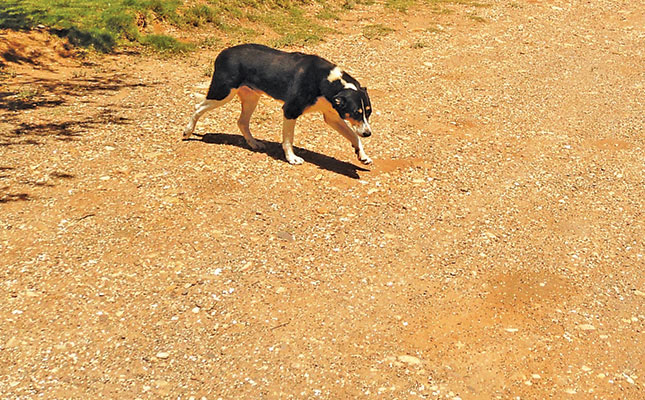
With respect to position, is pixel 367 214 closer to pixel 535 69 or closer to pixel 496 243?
pixel 496 243

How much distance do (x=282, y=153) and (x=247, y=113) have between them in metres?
0.81

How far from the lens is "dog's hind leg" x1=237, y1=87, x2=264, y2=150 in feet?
30.3

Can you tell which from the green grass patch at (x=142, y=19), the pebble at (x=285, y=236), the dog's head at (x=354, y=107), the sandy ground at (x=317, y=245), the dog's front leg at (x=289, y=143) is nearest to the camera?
the sandy ground at (x=317, y=245)

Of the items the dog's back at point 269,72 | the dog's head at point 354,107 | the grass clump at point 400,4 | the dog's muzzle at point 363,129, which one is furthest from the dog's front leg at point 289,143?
the grass clump at point 400,4

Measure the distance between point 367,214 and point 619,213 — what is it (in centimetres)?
343

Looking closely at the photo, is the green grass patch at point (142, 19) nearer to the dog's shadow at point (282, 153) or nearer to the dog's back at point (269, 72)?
the dog's shadow at point (282, 153)

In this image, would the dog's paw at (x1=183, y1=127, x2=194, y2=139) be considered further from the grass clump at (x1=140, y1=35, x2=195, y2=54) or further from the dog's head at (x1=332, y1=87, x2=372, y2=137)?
the grass clump at (x1=140, y1=35, x2=195, y2=54)

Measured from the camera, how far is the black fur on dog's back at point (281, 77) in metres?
8.38

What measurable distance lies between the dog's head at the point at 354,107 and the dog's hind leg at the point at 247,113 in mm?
1547

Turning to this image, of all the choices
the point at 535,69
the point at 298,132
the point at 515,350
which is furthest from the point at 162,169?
the point at 535,69

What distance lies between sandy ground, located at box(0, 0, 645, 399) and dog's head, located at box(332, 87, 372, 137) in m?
0.89

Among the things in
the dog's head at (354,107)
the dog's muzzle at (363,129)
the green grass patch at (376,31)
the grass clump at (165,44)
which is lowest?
the grass clump at (165,44)

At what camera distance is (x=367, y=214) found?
8070mm

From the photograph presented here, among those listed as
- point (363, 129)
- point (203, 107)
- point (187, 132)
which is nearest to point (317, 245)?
point (363, 129)
